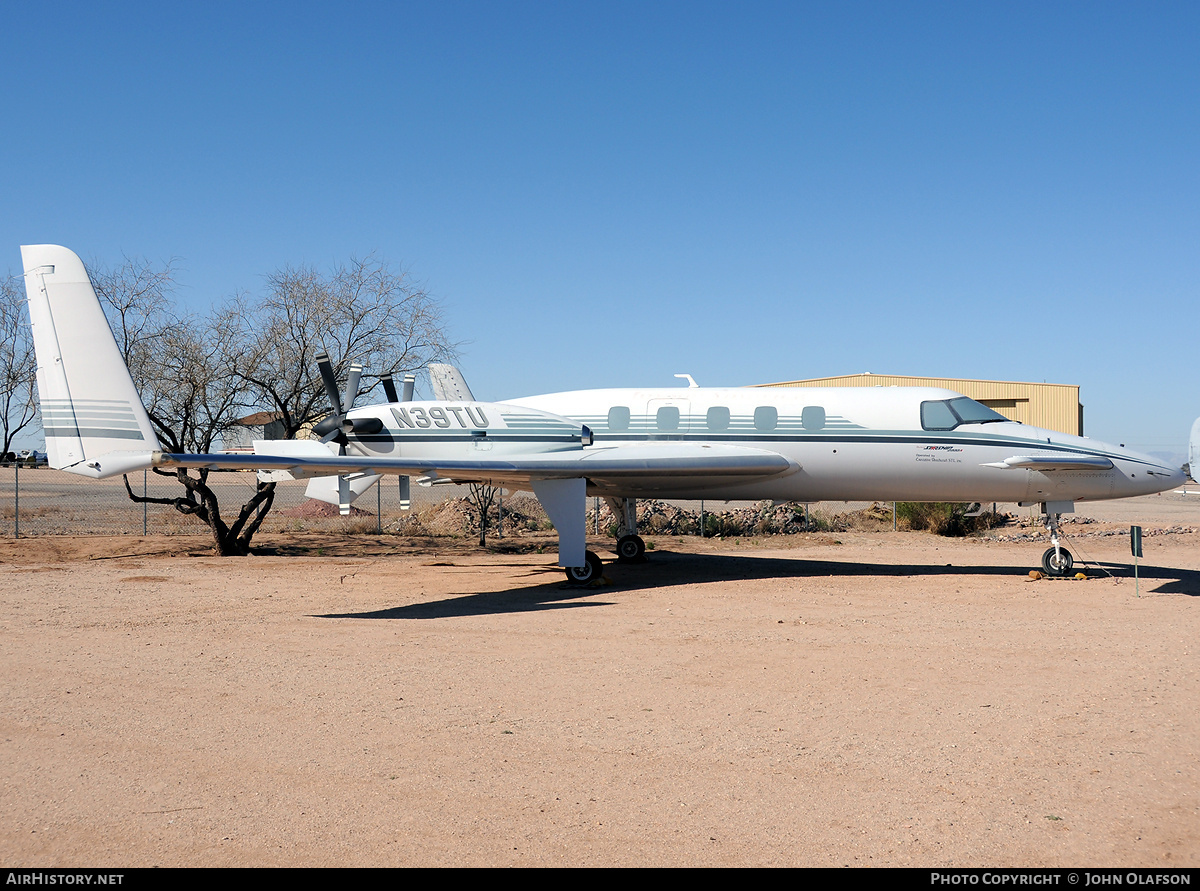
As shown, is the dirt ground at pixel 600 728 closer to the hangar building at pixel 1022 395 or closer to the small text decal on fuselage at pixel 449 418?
the small text decal on fuselage at pixel 449 418

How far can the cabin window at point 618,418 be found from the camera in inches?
663

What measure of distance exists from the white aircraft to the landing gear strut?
1496 millimetres

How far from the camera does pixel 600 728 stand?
6754mm

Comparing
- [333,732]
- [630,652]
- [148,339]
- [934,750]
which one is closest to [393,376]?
[148,339]

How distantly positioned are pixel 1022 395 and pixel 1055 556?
2640 centimetres

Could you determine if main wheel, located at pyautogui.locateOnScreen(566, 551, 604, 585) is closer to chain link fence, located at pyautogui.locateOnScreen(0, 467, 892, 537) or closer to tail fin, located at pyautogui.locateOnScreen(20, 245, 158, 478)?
tail fin, located at pyautogui.locateOnScreen(20, 245, 158, 478)

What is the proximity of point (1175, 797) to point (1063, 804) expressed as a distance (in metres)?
0.77

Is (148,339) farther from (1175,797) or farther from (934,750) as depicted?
(1175,797)

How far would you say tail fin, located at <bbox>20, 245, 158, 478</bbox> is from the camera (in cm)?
1241

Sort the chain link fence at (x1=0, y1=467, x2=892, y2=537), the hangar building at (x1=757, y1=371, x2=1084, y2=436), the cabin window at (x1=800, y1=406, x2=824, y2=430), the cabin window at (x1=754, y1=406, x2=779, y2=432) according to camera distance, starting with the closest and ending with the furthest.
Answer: the cabin window at (x1=800, y1=406, x2=824, y2=430), the cabin window at (x1=754, y1=406, x2=779, y2=432), the chain link fence at (x1=0, y1=467, x2=892, y2=537), the hangar building at (x1=757, y1=371, x2=1084, y2=436)

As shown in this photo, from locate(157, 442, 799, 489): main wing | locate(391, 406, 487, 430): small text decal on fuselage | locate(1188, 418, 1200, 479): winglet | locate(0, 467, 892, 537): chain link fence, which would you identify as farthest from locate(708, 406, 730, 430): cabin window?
locate(1188, 418, 1200, 479): winglet

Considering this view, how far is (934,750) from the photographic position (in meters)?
6.18

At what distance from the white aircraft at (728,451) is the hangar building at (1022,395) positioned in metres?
21.9

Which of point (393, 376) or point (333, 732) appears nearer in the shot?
point (333, 732)
